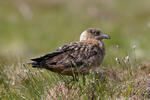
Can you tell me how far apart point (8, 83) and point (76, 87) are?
112cm

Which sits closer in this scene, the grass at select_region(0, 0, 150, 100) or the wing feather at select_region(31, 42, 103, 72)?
the grass at select_region(0, 0, 150, 100)

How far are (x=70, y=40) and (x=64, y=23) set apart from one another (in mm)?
5664

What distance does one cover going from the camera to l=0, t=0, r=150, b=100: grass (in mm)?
4934

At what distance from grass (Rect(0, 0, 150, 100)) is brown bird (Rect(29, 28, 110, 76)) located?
12 centimetres

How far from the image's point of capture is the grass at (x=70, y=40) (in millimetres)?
4934

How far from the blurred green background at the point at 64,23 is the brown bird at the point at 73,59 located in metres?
5.28

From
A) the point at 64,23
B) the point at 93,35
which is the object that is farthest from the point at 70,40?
the point at 64,23

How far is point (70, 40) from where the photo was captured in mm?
9375

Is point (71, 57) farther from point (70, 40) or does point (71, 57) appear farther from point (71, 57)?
point (70, 40)

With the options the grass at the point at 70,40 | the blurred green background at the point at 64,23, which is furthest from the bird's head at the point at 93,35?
the blurred green background at the point at 64,23

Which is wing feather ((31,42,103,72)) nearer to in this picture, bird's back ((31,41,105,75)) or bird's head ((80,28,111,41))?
bird's back ((31,41,105,75))

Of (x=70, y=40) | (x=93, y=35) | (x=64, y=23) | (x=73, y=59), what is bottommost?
(x=73, y=59)

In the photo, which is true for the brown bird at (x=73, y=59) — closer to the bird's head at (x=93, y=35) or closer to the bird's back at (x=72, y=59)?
the bird's back at (x=72, y=59)

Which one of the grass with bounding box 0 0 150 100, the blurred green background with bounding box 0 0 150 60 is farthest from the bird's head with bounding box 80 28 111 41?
the blurred green background with bounding box 0 0 150 60
